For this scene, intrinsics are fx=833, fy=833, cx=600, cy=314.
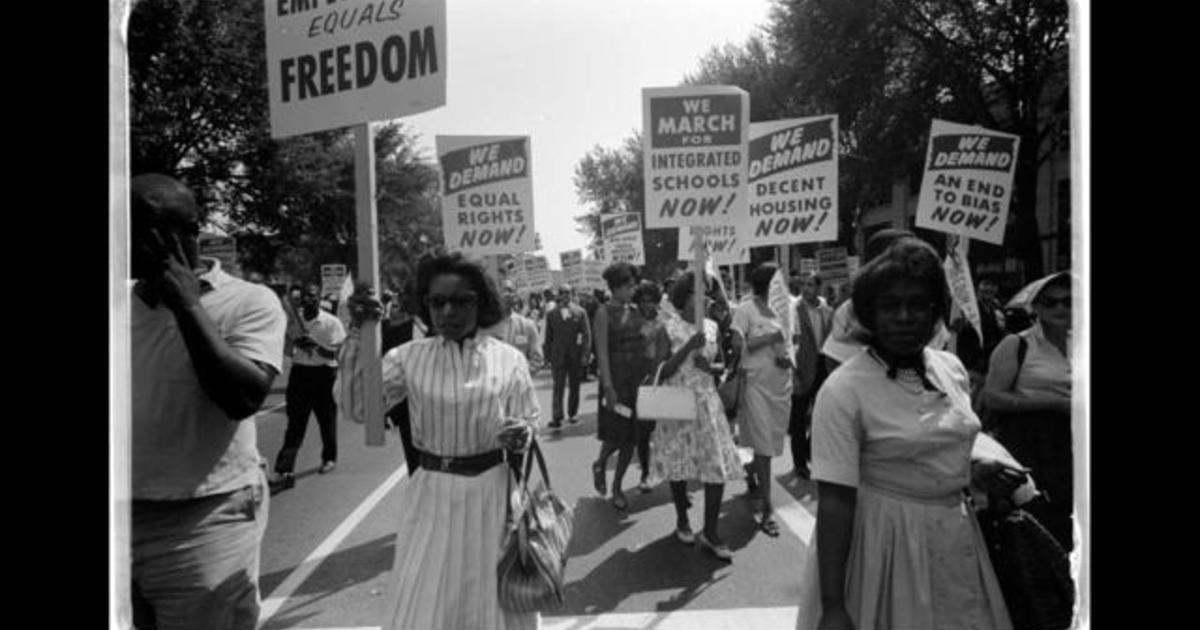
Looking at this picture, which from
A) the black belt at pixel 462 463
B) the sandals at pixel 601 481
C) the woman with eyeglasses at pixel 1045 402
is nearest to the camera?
the black belt at pixel 462 463

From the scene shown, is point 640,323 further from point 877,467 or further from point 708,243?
point 877,467

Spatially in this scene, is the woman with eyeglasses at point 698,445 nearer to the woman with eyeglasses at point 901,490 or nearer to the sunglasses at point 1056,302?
the sunglasses at point 1056,302

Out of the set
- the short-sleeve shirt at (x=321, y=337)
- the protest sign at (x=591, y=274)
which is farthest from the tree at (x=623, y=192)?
the short-sleeve shirt at (x=321, y=337)

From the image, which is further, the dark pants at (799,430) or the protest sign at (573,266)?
the protest sign at (573,266)

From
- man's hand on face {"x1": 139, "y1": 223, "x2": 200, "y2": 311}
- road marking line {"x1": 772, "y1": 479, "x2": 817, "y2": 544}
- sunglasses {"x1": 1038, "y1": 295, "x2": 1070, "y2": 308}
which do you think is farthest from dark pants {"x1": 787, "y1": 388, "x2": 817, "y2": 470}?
man's hand on face {"x1": 139, "y1": 223, "x2": 200, "y2": 311}

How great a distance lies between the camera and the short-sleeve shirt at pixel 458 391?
3.05 meters

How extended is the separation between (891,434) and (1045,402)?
75.0 inches

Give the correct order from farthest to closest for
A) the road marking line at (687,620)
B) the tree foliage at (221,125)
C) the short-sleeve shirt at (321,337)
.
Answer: the short-sleeve shirt at (321,337), the tree foliage at (221,125), the road marking line at (687,620)

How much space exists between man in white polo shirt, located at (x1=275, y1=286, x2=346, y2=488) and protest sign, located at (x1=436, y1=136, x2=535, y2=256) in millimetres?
1909

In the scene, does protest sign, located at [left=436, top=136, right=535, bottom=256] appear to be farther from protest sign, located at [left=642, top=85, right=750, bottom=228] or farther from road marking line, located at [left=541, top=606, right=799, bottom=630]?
road marking line, located at [left=541, top=606, right=799, bottom=630]

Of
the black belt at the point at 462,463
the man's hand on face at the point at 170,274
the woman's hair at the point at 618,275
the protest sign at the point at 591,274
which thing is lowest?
the black belt at the point at 462,463

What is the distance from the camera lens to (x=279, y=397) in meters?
15.1

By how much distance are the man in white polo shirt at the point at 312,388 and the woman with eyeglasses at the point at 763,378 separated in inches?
147

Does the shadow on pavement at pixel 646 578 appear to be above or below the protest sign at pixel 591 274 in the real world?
below
